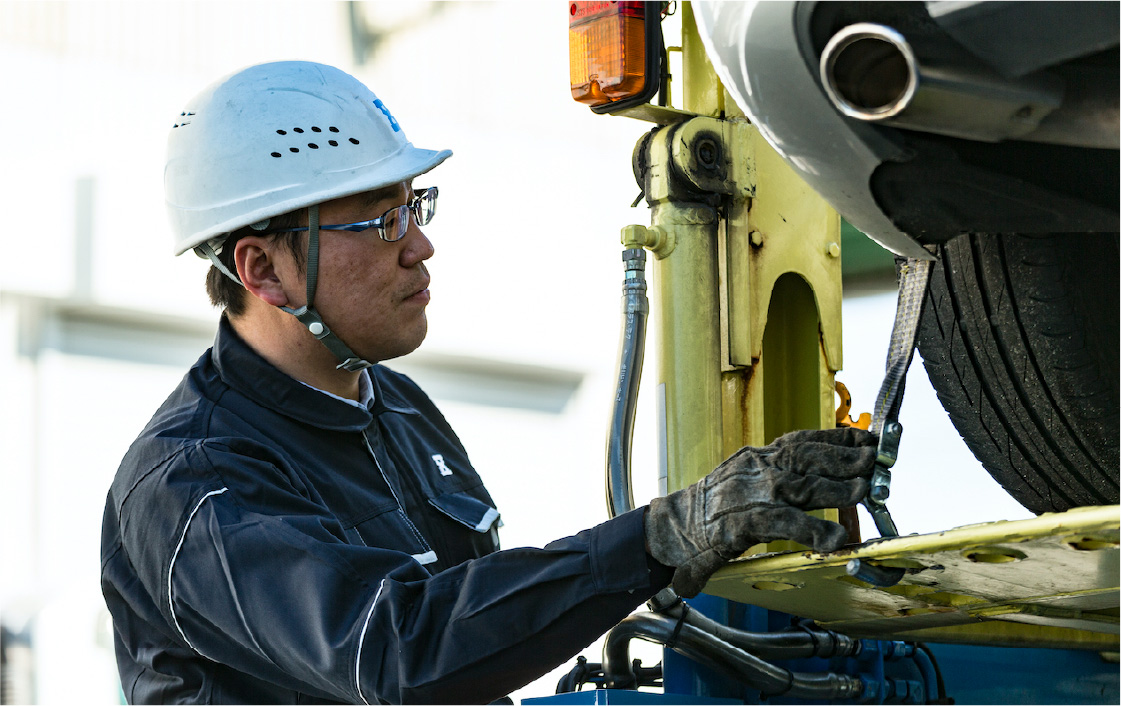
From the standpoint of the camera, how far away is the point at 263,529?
180cm

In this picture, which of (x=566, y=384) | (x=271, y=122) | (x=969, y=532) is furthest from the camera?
(x=566, y=384)

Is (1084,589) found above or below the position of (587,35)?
below

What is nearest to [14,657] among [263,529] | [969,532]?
[263,529]

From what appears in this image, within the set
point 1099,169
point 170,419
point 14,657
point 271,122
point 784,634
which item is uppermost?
point 271,122

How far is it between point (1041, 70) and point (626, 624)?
3.58ft

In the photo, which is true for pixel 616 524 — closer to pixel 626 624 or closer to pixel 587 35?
pixel 626 624

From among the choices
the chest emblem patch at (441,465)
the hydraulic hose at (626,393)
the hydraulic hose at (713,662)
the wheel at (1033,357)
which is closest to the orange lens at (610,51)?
the hydraulic hose at (626,393)

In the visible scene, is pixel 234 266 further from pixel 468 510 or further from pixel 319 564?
pixel 319 564

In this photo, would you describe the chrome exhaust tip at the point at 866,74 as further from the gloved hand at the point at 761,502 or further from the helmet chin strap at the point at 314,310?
the helmet chin strap at the point at 314,310

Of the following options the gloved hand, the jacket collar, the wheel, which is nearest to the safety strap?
the gloved hand

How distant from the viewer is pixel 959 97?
4.61ft

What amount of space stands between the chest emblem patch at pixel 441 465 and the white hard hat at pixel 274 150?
21.1 inches

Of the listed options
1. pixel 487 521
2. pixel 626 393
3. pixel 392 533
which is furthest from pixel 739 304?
pixel 392 533

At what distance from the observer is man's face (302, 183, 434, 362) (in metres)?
2.24
